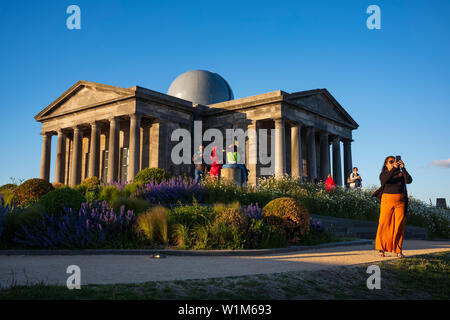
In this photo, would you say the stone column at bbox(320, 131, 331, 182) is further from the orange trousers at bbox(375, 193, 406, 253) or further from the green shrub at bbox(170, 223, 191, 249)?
the green shrub at bbox(170, 223, 191, 249)

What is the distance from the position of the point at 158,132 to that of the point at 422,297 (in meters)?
27.9

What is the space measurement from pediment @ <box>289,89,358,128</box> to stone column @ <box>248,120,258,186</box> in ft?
12.8

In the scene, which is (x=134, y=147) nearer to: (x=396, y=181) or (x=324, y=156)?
(x=324, y=156)

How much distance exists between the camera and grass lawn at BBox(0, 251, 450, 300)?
183 inches

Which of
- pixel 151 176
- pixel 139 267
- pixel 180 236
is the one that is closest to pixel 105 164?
pixel 151 176

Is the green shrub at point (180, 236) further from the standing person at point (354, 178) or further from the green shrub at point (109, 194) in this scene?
the standing person at point (354, 178)

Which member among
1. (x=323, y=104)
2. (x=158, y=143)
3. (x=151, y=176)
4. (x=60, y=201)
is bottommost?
(x=60, y=201)

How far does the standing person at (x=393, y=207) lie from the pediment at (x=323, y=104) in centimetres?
2301

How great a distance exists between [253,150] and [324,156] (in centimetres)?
894

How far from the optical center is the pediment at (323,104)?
110 feet

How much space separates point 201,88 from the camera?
42250mm

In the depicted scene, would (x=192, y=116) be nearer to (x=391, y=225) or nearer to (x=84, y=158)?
(x=84, y=158)
